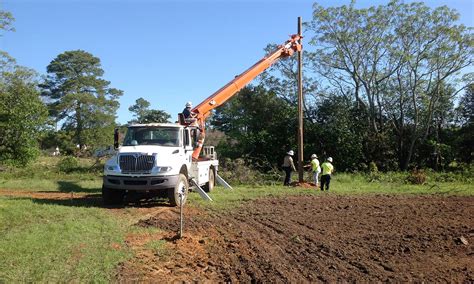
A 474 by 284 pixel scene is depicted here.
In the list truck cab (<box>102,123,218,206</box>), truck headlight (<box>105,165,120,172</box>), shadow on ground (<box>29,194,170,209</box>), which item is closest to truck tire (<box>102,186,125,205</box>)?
truck cab (<box>102,123,218,206</box>)

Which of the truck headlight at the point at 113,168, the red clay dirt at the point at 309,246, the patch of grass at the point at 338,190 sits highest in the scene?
the truck headlight at the point at 113,168

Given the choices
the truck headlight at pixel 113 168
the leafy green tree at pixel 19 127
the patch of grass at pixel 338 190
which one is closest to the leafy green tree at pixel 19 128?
the leafy green tree at pixel 19 127

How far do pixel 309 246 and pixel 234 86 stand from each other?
11.6 metres

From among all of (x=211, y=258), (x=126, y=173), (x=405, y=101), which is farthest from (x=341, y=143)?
(x=211, y=258)

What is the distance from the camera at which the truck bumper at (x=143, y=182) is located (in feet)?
42.0

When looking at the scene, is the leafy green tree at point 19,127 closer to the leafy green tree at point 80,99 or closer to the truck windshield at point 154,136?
the truck windshield at point 154,136

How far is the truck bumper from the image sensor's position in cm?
1279

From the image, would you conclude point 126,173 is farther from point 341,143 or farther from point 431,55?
point 431,55

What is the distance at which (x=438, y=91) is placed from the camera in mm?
31484

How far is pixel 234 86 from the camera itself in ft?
61.9

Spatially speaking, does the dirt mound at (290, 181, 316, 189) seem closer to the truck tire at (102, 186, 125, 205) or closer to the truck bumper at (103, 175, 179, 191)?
the truck bumper at (103, 175, 179, 191)

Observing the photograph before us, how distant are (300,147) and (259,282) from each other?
52.6ft

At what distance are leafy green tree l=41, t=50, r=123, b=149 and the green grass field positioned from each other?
1477 inches

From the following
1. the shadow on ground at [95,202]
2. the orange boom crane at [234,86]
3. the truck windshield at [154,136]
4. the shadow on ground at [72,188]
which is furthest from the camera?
the shadow on ground at [72,188]
